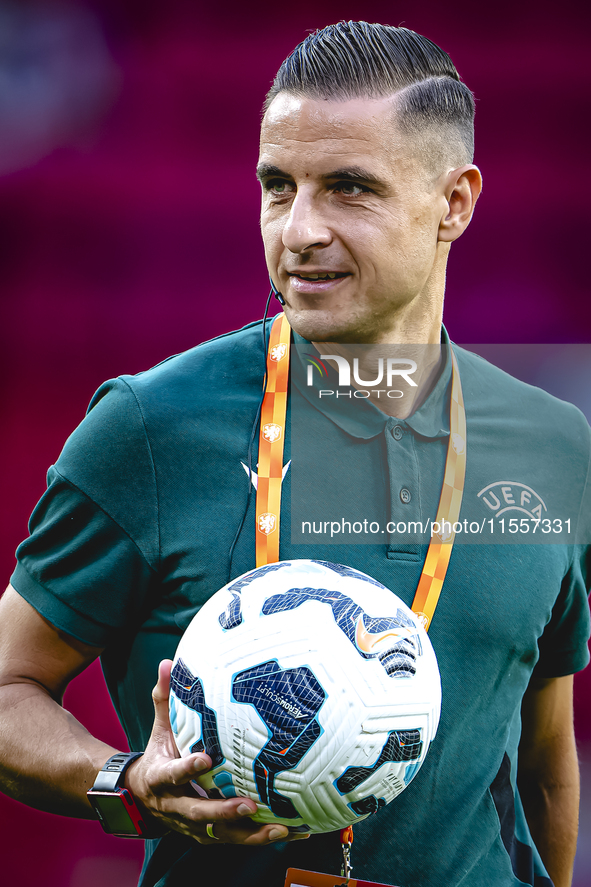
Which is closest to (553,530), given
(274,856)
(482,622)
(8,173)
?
(482,622)

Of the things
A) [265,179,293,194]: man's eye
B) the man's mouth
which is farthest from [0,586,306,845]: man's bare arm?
[265,179,293,194]: man's eye

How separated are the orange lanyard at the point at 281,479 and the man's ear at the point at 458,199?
0.31 meters

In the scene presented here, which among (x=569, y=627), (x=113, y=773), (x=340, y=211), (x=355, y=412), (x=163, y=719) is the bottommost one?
(x=569, y=627)

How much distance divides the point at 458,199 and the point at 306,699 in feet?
3.39

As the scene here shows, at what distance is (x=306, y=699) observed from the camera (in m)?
1.09

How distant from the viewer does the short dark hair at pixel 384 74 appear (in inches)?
56.8

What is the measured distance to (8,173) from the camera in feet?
10.7

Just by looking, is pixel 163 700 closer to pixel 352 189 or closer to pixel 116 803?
pixel 116 803

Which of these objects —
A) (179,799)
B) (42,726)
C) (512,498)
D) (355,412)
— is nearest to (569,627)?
(512,498)

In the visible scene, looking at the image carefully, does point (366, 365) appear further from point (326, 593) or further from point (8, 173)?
point (8, 173)

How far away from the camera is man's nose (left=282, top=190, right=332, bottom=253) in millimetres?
1399

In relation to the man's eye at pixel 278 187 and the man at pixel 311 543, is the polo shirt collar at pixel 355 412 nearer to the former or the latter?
the man at pixel 311 543

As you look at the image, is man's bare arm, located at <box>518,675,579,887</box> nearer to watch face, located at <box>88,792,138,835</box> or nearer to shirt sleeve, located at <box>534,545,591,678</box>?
shirt sleeve, located at <box>534,545,591,678</box>

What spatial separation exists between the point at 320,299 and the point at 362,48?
0.48 meters
